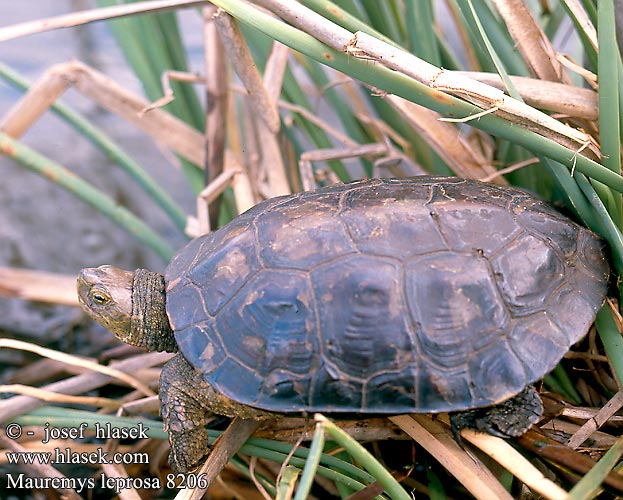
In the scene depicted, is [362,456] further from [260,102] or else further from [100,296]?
[260,102]

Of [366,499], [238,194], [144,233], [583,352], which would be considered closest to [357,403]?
[366,499]

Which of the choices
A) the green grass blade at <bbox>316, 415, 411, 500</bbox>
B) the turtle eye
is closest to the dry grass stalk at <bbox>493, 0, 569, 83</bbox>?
the green grass blade at <bbox>316, 415, 411, 500</bbox>

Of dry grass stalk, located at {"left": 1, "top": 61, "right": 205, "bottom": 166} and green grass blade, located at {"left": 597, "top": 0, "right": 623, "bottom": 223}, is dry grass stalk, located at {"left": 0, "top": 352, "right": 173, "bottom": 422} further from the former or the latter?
green grass blade, located at {"left": 597, "top": 0, "right": 623, "bottom": 223}

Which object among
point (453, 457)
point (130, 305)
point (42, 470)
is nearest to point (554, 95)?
point (453, 457)

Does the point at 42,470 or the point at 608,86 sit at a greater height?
the point at 608,86

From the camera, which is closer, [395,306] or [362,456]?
[362,456]

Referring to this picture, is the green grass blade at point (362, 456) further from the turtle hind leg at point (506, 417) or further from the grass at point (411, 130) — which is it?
the turtle hind leg at point (506, 417)

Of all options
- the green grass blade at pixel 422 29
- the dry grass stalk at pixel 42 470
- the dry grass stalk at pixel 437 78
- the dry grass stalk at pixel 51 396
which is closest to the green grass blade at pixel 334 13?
the dry grass stalk at pixel 437 78
